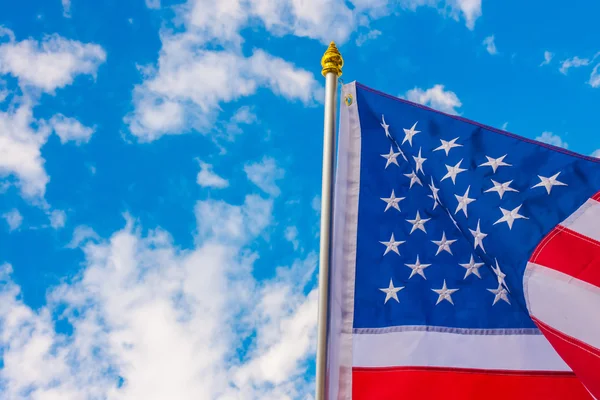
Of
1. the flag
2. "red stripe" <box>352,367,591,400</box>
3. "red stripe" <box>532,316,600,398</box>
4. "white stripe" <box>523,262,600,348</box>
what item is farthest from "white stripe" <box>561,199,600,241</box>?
"red stripe" <box>352,367,591,400</box>

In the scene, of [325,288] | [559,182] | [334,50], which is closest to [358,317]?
[325,288]

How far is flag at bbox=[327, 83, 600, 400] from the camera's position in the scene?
6883 millimetres

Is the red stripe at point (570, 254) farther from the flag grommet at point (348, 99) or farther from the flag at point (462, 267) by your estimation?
the flag grommet at point (348, 99)

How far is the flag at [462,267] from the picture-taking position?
688cm

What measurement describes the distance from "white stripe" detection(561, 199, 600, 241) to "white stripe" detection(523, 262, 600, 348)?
62 centimetres

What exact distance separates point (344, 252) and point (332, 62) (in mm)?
2696

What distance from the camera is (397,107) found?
836 cm

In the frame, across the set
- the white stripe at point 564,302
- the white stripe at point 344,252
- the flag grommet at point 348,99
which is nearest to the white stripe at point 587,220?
the white stripe at point 564,302

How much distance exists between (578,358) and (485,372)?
116 centimetres

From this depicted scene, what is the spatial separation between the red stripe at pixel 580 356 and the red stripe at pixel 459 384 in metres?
0.79

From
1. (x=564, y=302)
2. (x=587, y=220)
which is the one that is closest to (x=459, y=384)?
(x=564, y=302)

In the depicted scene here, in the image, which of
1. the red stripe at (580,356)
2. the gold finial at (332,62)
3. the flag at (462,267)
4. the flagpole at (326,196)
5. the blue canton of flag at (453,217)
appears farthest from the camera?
the gold finial at (332,62)

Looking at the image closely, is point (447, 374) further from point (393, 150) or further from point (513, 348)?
point (393, 150)

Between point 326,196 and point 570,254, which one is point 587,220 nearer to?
point 570,254
